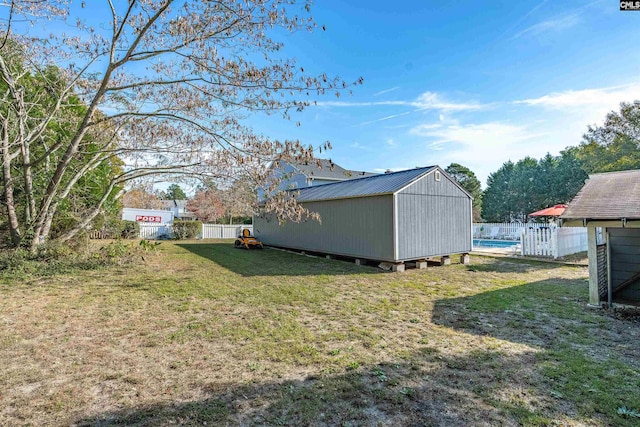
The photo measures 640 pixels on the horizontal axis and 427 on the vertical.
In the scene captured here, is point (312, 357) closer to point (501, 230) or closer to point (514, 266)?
point (514, 266)

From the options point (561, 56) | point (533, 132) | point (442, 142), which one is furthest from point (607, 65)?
point (442, 142)

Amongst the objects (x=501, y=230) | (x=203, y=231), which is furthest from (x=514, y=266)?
(x=203, y=231)

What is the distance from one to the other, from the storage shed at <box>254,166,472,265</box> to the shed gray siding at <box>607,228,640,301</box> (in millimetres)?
4088

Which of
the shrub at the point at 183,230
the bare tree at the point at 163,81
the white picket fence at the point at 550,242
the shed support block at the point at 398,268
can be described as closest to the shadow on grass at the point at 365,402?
the bare tree at the point at 163,81

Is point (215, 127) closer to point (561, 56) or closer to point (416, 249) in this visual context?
point (416, 249)

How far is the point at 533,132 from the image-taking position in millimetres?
12055

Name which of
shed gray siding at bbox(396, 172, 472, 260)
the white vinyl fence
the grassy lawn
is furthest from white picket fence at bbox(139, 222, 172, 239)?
→ shed gray siding at bbox(396, 172, 472, 260)

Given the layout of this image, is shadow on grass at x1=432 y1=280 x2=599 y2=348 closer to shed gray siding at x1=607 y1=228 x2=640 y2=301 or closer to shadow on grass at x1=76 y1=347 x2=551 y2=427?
shed gray siding at x1=607 y1=228 x2=640 y2=301

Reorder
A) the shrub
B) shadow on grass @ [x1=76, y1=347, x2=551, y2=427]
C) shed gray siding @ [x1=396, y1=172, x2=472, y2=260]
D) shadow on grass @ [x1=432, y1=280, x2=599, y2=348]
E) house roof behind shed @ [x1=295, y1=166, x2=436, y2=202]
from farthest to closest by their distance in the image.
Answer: the shrub < house roof behind shed @ [x1=295, y1=166, x2=436, y2=202] < shed gray siding @ [x1=396, y1=172, x2=472, y2=260] < shadow on grass @ [x1=432, y1=280, x2=599, y2=348] < shadow on grass @ [x1=76, y1=347, x2=551, y2=427]

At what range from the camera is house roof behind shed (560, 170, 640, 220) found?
485 centimetres

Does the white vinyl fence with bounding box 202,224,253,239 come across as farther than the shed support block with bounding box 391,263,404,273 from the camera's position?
Yes

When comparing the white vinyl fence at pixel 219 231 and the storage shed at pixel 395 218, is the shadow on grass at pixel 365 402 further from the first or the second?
the white vinyl fence at pixel 219 231

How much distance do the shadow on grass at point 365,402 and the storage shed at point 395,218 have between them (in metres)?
5.35

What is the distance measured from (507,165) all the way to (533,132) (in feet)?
93.8
